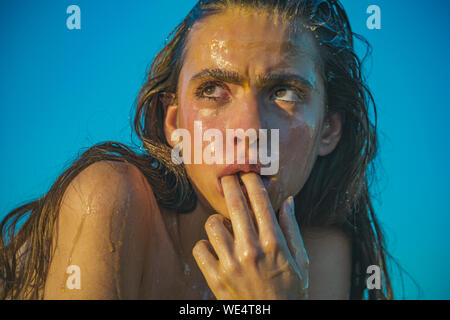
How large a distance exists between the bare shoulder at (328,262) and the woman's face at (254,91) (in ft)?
1.87

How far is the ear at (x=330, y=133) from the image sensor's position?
8.44ft

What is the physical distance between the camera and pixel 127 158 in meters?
2.43

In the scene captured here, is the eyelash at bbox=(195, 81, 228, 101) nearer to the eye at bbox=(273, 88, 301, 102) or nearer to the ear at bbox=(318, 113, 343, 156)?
the eye at bbox=(273, 88, 301, 102)

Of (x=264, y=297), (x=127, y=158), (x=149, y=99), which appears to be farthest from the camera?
(x=149, y=99)

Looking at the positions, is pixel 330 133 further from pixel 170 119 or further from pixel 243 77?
pixel 170 119

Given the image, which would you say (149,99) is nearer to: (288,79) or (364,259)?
(288,79)

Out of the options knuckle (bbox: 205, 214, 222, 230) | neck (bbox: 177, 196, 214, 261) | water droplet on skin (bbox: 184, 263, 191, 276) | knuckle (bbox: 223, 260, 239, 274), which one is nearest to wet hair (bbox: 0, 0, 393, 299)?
neck (bbox: 177, 196, 214, 261)

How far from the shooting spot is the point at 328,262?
2.79 meters

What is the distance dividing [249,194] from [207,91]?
0.52 m

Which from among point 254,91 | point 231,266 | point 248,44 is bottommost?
point 231,266

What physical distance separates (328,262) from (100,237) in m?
1.34

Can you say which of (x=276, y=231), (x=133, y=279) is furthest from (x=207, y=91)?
(x=133, y=279)

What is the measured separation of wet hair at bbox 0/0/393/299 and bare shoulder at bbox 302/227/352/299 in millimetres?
67

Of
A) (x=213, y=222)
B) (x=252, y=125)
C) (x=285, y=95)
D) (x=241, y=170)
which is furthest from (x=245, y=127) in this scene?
(x=213, y=222)
